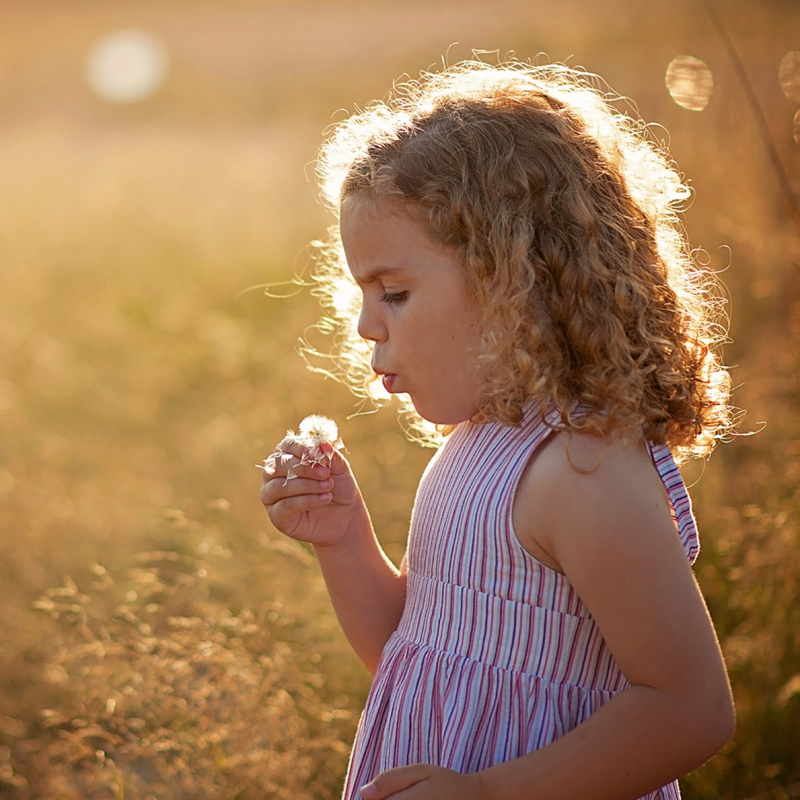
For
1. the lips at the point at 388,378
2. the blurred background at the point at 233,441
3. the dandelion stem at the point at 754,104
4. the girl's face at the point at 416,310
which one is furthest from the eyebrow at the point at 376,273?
the dandelion stem at the point at 754,104

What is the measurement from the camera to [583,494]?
112cm

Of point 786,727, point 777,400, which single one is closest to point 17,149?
point 777,400

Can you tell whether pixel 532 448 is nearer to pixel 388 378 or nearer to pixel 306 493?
pixel 388 378

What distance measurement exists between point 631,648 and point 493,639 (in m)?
0.24

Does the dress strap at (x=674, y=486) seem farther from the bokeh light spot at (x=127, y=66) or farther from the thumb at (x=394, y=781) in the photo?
the bokeh light spot at (x=127, y=66)

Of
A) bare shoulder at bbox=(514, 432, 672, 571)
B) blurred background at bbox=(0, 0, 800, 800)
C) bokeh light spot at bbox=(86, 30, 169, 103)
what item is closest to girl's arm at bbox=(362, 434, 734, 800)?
bare shoulder at bbox=(514, 432, 672, 571)

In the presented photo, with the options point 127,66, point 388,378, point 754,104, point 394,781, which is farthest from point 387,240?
point 127,66

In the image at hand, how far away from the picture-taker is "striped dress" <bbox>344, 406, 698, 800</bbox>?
125 centimetres

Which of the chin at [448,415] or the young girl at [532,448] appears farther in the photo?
the chin at [448,415]

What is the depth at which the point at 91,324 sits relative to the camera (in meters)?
5.22

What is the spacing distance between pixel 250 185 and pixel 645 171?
260 inches

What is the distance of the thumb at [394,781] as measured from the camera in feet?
3.86

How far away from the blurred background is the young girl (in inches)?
14.9

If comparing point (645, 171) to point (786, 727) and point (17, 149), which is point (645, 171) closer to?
point (786, 727)
